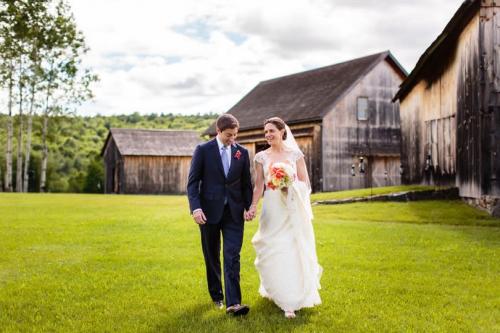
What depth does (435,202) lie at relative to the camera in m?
21.5

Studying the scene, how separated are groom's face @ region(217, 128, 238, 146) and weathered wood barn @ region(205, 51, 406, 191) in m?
27.2

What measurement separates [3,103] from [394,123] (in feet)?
90.1

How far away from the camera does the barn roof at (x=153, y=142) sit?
180ft

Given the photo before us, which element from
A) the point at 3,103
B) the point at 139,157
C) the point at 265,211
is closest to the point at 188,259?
the point at 265,211

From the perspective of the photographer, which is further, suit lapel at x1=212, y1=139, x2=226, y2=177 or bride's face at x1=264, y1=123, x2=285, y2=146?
bride's face at x1=264, y1=123, x2=285, y2=146

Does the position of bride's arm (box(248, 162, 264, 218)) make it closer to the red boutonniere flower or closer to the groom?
the groom

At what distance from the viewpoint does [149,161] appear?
2170 inches

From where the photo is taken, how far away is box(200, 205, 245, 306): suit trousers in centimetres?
741

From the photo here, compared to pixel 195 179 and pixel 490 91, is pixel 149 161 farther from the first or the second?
pixel 195 179

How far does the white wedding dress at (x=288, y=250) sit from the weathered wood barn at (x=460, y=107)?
1218 centimetres

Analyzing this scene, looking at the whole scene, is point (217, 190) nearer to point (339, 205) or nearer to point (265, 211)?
point (265, 211)

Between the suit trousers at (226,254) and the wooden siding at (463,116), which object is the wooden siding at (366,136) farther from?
the suit trousers at (226,254)

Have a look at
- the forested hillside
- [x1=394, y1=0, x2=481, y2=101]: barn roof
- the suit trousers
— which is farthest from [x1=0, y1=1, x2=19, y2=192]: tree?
the suit trousers

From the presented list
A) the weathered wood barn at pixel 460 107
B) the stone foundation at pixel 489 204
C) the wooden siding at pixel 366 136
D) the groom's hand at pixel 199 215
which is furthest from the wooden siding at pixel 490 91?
the wooden siding at pixel 366 136
